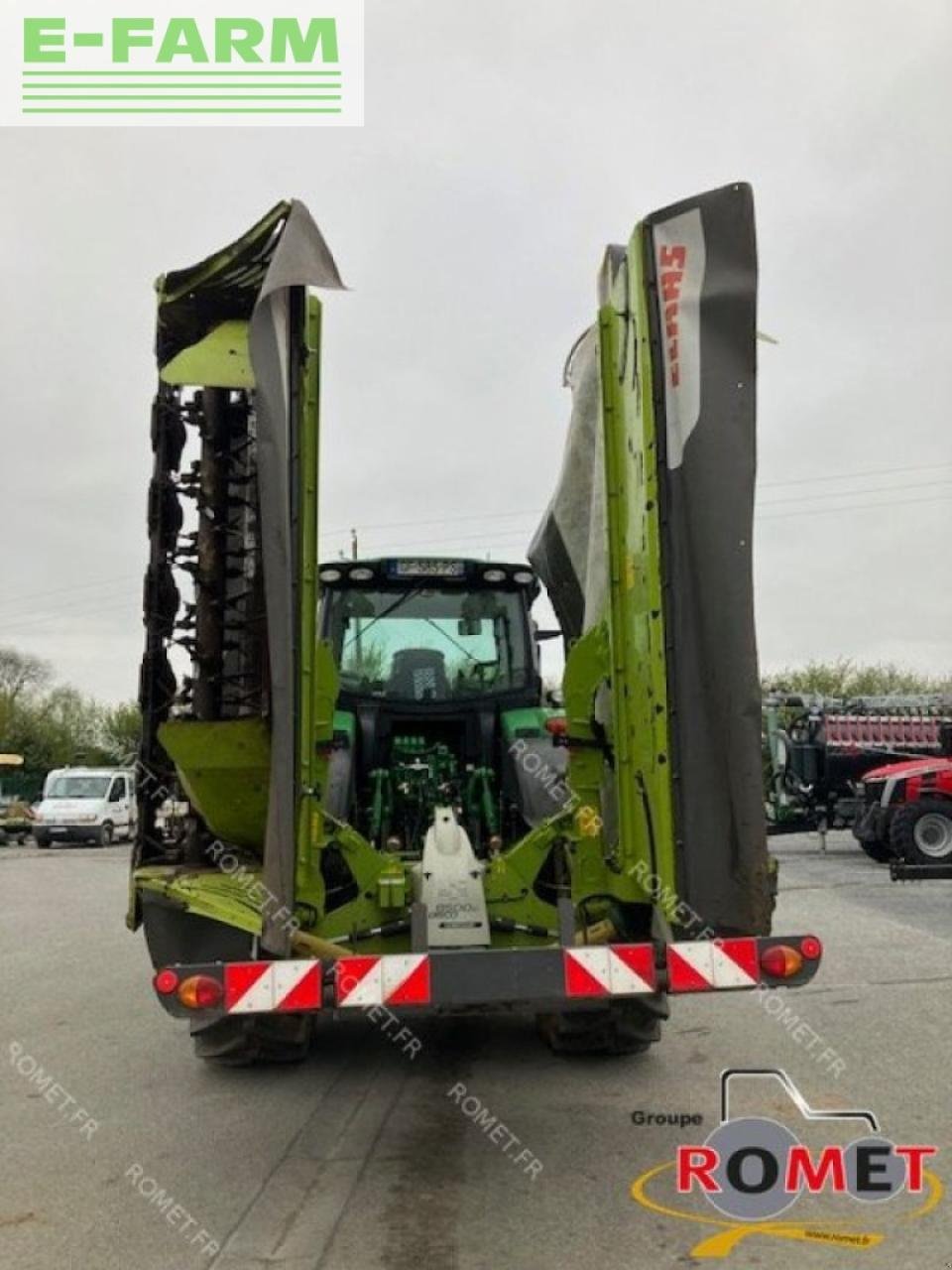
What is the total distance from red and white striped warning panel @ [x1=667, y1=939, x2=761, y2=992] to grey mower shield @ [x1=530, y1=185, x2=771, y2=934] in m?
0.17

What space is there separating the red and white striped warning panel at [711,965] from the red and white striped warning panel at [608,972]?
85mm

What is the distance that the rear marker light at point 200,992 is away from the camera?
4.14 metres

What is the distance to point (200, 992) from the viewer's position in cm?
414

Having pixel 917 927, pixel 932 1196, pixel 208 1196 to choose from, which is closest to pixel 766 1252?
pixel 932 1196

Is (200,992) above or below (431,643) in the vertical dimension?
below

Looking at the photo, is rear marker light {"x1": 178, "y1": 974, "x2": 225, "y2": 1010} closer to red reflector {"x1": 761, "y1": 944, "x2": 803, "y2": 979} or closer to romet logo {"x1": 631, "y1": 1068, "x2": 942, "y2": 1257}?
romet logo {"x1": 631, "y1": 1068, "x2": 942, "y2": 1257}

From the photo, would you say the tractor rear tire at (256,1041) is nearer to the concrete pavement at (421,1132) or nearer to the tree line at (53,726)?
the concrete pavement at (421,1132)

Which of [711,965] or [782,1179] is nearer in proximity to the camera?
[711,965]

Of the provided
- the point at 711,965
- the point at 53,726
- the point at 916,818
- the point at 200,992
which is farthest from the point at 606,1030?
the point at 53,726

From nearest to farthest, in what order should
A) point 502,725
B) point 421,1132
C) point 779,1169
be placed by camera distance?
point 779,1169
point 421,1132
point 502,725

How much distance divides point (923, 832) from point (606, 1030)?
11731 mm

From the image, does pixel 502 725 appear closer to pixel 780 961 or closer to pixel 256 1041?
pixel 256 1041

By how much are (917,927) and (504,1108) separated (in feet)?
22.6

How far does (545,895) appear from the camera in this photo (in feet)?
19.2
